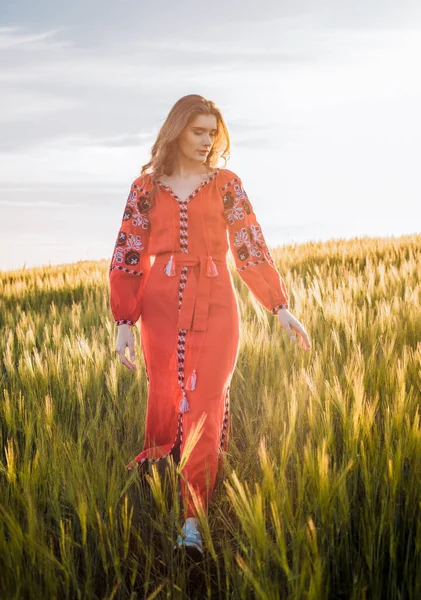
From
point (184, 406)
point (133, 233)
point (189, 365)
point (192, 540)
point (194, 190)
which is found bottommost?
point (192, 540)

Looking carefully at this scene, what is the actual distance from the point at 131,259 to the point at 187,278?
27 cm

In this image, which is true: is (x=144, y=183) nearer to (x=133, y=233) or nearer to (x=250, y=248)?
(x=133, y=233)

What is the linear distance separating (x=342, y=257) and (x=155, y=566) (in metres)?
5.53

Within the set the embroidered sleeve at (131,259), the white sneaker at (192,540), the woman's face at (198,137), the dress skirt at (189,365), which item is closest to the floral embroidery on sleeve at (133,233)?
the embroidered sleeve at (131,259)

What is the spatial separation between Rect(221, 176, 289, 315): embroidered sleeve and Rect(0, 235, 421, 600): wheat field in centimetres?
34

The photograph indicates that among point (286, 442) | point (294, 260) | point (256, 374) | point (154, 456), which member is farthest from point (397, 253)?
point (286, 442)

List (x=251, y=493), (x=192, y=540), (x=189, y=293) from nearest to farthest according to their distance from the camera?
(x=192, y=540), (x=251, y=493), (x=189, y=293)

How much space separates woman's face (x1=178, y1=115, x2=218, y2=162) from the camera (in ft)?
7.48

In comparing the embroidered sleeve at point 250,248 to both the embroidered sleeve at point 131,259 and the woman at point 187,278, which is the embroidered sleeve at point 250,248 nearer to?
the woman at point 187,278

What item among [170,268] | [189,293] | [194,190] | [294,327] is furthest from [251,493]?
[194,190]

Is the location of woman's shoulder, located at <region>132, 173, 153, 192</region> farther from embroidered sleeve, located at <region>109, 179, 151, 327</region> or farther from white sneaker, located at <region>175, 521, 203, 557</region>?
white sneaker, located at <region>175, 521, 203, 557</region>

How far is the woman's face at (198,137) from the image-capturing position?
228 centimetres

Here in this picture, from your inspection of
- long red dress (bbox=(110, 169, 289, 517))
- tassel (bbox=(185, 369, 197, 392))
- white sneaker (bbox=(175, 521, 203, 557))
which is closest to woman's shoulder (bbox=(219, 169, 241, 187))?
long red dress (bbox=(110, 169, 289, 517))

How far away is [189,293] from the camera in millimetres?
2152
